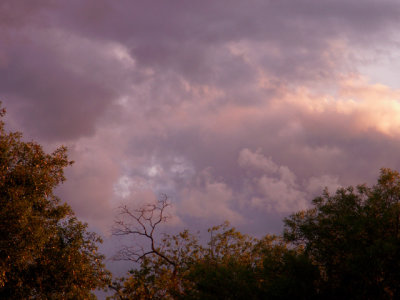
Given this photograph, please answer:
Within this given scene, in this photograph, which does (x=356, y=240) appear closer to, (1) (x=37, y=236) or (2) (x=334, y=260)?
(2) (x=334, y=260)

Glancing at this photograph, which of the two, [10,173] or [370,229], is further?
[10,173]

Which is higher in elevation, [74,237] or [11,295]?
[74,237]

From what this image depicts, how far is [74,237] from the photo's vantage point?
28672mm

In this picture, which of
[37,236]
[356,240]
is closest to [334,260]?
[356,240]

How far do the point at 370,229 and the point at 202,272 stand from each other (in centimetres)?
913

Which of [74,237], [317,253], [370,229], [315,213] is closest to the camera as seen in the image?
[370,229]

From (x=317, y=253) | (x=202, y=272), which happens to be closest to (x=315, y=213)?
(x=317, y=253)

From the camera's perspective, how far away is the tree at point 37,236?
79.4ft

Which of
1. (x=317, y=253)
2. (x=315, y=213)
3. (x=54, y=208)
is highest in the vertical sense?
(x=54, y=208)

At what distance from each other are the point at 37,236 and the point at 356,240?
16.2 m

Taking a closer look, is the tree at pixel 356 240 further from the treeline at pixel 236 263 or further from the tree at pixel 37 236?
the tree at pixel 37 236

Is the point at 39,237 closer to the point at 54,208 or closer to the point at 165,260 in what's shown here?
the point at 54,208

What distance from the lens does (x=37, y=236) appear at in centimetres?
2467

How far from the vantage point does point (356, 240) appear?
20984mm
